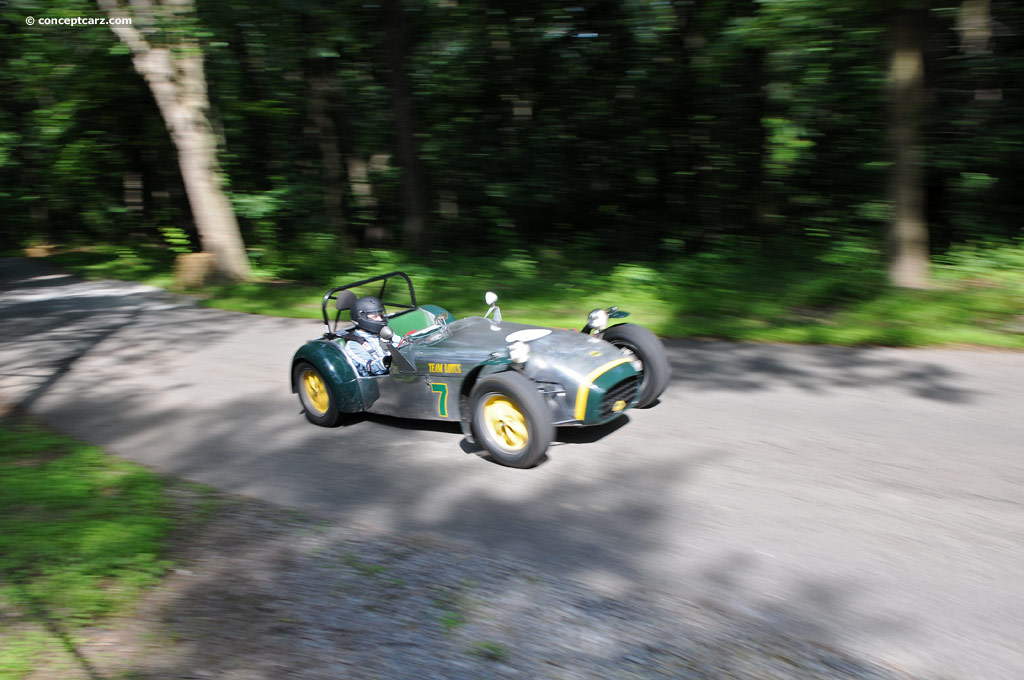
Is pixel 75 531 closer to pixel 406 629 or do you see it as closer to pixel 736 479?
pixel 406 629

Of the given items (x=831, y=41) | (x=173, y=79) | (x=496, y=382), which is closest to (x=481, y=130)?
(x=173, y=79)

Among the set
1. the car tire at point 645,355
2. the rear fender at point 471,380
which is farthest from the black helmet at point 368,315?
the car tire at point 645,355

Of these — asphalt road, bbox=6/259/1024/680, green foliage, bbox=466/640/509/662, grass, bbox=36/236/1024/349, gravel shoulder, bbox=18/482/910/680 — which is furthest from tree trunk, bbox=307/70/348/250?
green foliage, bbox=466/640/509/662

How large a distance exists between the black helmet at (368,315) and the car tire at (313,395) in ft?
1.97

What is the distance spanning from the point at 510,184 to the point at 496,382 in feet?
41.7

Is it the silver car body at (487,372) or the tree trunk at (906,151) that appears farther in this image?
the tree trunk at (906,151)

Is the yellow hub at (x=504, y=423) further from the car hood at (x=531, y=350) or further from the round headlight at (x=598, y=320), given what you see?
the round headlight at (x=598, y=320)

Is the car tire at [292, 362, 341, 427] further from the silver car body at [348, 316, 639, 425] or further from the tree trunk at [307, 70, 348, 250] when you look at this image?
the tree trunk at [307, 70, 348, 250]

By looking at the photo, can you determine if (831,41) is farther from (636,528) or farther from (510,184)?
(636,528)

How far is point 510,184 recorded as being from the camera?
57.9 feet

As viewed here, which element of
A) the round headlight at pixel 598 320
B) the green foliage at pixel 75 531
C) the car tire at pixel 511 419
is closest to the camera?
the green foliage at pixel 75 531

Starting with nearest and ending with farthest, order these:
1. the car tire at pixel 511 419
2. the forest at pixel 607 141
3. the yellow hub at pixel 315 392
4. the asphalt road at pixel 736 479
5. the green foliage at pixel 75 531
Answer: the asphalt road at pixel 736 479 < the green foliage at pixel 75 531 < the car tire at pixel 511 419 < the yellow hub at pixel 315 392 < the forest at pixel 607 141

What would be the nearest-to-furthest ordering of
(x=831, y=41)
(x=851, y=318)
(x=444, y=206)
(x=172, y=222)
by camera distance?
1. (x=851, y=318)
2. (x=831, y=41)
3. (x=444, y=206)
4. (x=172, y=222)

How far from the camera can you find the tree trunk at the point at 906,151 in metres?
9.65
